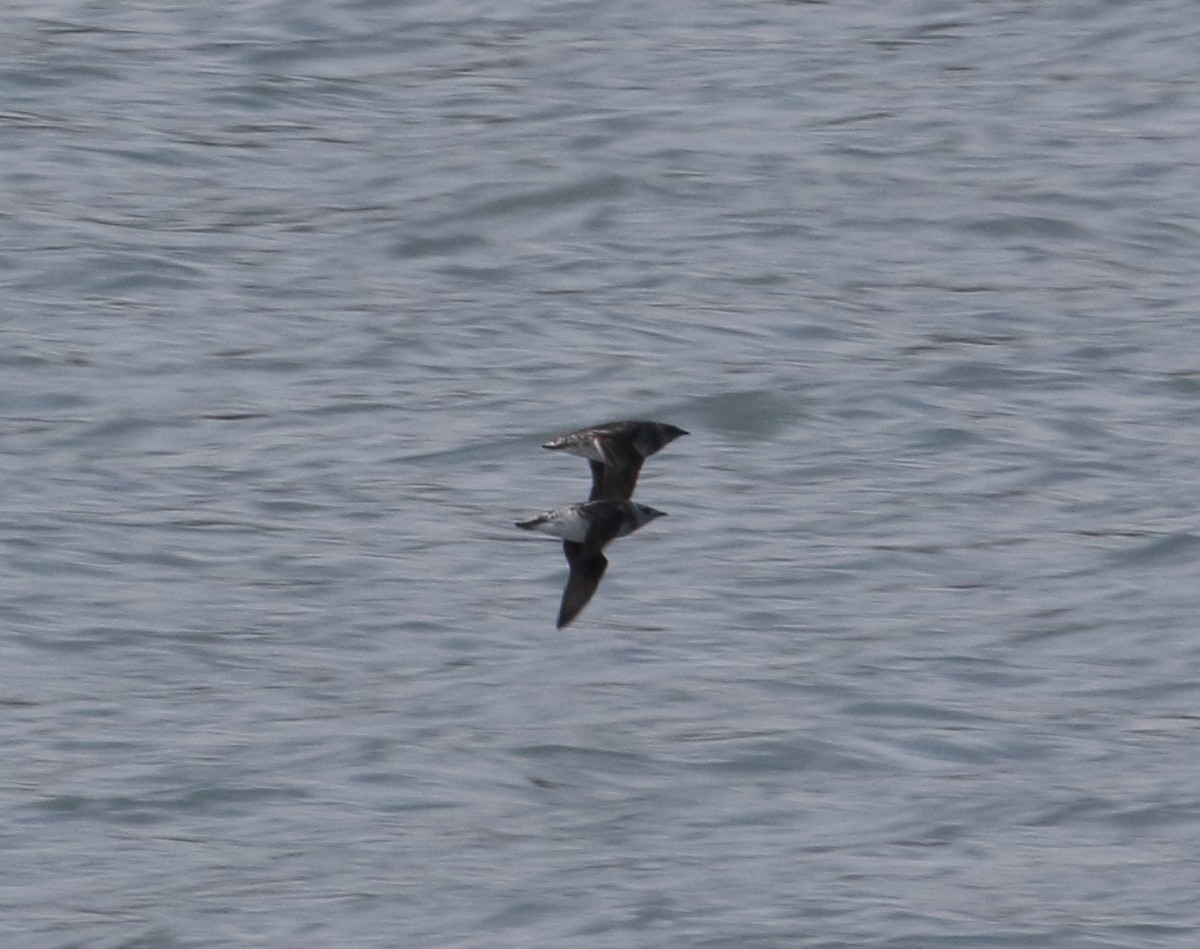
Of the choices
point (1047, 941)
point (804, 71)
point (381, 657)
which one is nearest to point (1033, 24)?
point (804, 71)

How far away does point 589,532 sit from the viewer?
6.39m

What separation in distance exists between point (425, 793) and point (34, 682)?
1.31 m

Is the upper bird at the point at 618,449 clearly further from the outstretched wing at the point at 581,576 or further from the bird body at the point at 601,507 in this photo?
the outstretched wing at the point at 581,576

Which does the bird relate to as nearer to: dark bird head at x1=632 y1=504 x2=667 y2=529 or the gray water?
dark bird head at x1=632 y1=504 x2=667 y2=529

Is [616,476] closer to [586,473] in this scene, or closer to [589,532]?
[589,532]

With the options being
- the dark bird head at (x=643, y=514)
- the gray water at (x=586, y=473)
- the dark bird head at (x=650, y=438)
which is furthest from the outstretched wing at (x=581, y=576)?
the gray water at (x=586, y=473)

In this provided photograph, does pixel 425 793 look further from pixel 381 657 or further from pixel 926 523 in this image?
pixel 926 523

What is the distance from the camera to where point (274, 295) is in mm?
11828

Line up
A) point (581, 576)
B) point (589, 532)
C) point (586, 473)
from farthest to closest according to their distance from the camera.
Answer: point (586, 473), point (581, 576), point (589, 532)

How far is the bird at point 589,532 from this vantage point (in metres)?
6.37

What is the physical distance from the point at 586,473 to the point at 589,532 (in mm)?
4060

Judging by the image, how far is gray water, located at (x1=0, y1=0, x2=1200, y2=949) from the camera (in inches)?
308

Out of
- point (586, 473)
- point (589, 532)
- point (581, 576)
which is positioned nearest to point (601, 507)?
point (589, 532)

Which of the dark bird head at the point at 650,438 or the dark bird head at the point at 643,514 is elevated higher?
the dark bird head at the point at 650,438
